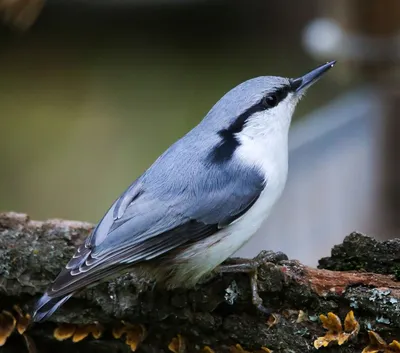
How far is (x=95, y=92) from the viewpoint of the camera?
7480 mm

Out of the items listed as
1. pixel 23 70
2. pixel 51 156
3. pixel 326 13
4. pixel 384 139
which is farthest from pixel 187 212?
pixel 23 70

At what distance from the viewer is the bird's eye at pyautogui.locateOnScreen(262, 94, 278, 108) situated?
6.75 ft

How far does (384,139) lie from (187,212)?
112 inches

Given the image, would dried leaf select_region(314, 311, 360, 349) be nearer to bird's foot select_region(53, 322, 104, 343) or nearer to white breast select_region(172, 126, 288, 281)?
white breast select_region(172, 126, 288, 281)

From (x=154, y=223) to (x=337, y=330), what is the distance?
508mm

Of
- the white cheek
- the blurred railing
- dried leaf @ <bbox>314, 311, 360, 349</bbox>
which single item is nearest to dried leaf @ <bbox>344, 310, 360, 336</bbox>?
dried leaf @ <bbox>314, 311, 360, 349</bbox>

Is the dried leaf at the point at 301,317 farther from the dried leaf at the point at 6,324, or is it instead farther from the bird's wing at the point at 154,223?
the dried leaf at the point at 6,324

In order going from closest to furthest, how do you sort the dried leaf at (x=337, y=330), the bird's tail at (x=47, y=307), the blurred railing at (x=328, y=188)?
the dried leaf at (x=337, y=330)
the bird's tail at (x=47, y=307)
the blurred railing at (x=328, y=188)

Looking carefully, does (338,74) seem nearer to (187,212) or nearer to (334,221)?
(334,221)

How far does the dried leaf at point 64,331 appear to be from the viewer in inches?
72.9

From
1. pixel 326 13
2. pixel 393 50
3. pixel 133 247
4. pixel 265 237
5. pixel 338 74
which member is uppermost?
pixel 326 13

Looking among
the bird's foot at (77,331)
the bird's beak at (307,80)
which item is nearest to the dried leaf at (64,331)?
the bird's foot at (77,331)

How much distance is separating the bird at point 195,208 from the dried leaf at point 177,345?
0.13 meters

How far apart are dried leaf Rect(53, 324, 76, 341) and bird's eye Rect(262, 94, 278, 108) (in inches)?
30.5
